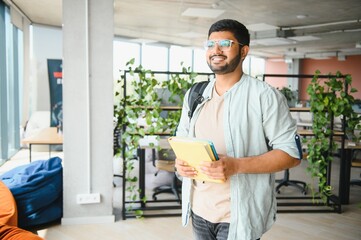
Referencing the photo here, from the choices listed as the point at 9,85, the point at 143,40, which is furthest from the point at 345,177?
the point at 143,40

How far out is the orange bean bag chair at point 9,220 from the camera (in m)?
2.15

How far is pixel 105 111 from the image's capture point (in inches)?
144

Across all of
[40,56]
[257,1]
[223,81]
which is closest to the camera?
[223,81]

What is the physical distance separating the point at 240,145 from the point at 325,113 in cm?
313

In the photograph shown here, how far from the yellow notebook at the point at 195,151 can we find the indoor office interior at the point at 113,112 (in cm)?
44

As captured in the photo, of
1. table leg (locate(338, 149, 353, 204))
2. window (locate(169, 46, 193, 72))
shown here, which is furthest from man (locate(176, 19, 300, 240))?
window (locate(169, 46, 193, 72))

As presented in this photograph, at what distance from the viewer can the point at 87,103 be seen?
11.8ft

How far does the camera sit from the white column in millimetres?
3535

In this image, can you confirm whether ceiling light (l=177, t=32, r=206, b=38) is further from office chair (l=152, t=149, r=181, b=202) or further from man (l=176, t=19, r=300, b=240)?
man (l=176, t=19, r=300, b=240)

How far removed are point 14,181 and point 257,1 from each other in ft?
16.4

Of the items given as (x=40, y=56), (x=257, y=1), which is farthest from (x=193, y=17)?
(x=40, y=56)

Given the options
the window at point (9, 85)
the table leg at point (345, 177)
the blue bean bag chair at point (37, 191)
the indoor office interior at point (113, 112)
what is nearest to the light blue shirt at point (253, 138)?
the indoor office interior at point (113, 112)

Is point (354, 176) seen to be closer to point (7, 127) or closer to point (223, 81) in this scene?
point (223, 81)

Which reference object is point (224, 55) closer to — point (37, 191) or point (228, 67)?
point (228, 67)
